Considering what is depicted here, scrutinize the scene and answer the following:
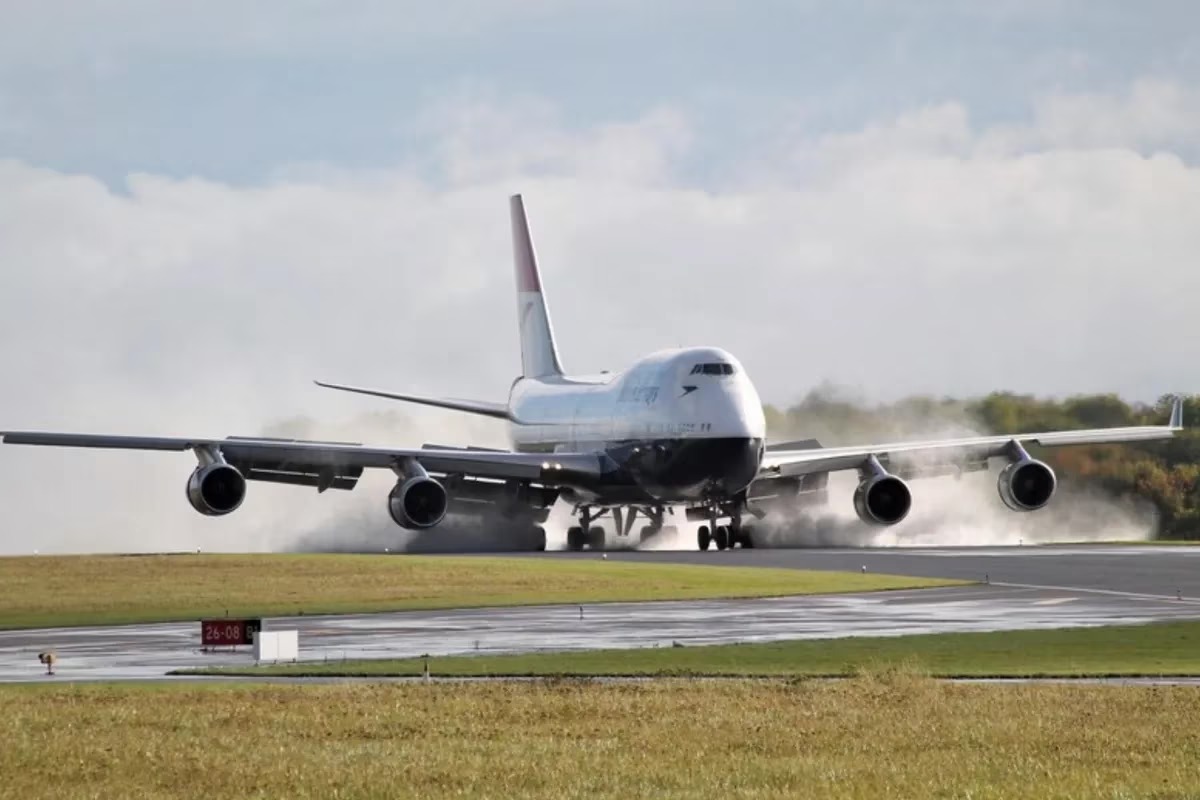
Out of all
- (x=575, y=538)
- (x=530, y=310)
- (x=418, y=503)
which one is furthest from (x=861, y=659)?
(x=530, y=310)

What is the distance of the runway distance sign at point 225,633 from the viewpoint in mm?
37062

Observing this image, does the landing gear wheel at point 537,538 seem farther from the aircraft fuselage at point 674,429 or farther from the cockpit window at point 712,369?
the cockpit window at point 712,369

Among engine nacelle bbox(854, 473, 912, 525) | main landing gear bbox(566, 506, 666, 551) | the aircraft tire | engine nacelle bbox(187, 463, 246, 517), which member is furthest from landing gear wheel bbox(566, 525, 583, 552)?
engine nacelle bbox(187, 463, 246, 517)

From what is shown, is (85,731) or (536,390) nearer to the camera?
(85,731)

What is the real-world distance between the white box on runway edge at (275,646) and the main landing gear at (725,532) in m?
39.3

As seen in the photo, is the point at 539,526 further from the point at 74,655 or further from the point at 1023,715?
the point at 1023,715

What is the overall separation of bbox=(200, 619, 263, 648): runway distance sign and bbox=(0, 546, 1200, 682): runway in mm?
465

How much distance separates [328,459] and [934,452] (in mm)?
21375

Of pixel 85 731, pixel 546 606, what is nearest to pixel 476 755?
pixel 85 731

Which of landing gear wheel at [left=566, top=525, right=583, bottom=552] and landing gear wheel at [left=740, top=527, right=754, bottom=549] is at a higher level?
landing gear wheel at [left=566, top=525, right=583, bottom=552]

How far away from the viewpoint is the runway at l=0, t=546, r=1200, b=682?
35719 mm

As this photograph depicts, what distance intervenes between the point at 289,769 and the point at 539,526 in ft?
184

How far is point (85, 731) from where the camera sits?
23.1m

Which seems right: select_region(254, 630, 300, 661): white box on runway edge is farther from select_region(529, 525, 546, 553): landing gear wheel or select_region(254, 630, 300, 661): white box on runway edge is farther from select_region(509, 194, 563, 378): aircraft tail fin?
select_region(509, 194, 563, 378): aircraft tail fin
